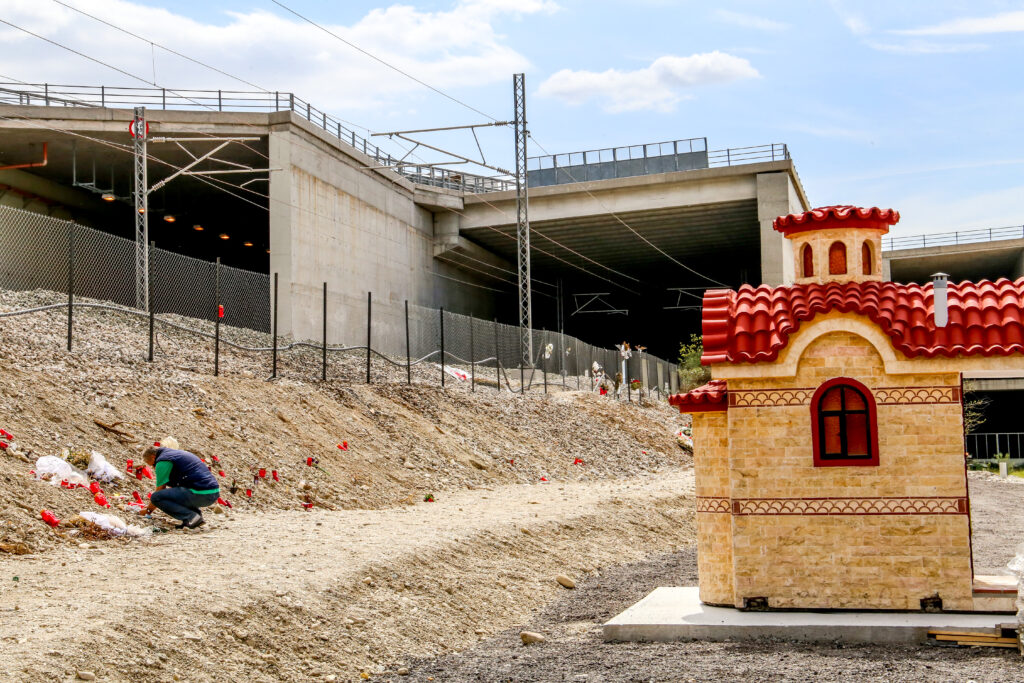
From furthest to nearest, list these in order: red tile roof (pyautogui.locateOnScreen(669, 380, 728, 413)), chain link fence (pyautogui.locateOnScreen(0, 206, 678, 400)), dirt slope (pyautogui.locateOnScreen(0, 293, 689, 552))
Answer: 1. chain link fence (pyautogui.locateOnScreen(0, 206, 678, 400))
2. dirt slope (pyautogui.locateOnScreen(0, 293, 689, 552))
3. red tile roof (pyautogui.locateOnScreen(669, 380, 728, 413))

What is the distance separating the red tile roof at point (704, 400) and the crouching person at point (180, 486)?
268 inches

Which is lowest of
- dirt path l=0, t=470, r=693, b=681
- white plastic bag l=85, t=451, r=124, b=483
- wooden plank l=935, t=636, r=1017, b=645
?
wooden plank l=935, t=636, r=1017, b=645

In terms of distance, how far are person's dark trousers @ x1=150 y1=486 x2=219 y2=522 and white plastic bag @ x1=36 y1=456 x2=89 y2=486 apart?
1388mm

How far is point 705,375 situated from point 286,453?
38.4 metres

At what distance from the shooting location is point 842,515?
12.7m

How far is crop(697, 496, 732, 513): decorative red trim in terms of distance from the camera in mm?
13484

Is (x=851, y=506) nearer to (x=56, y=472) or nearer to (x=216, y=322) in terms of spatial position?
(x=56, y=472)

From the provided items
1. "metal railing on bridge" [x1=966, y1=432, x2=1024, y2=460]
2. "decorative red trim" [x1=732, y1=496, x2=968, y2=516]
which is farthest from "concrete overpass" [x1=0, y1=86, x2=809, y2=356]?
"decorative red trim" [x1=732, y1=496, x2=968, y2=516]

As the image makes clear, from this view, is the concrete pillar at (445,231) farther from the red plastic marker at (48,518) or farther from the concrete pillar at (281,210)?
the red plastic marker at (48,518)

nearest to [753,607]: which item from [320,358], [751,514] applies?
[751,514]

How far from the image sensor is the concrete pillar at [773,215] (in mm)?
45281

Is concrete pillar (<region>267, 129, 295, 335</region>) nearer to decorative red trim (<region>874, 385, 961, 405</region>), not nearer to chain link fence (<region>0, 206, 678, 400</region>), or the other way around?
chain link fence (<region>0, 206, 678, 400</region>)

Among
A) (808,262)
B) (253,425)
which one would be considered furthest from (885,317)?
(253,425)

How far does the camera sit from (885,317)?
41.5ft
